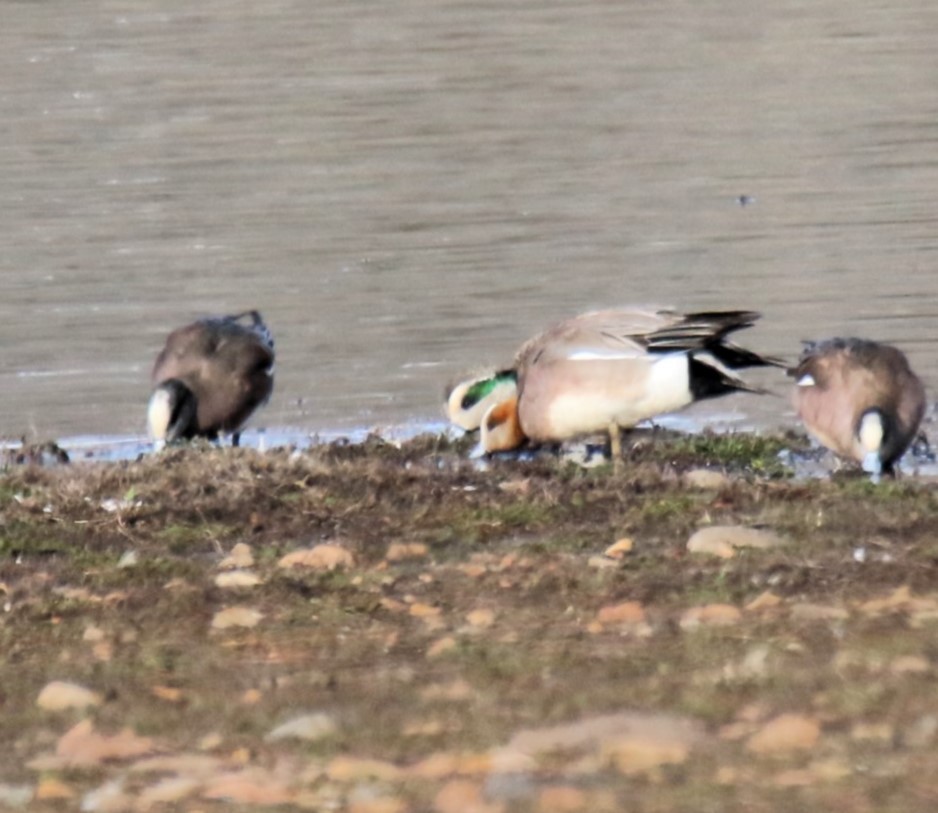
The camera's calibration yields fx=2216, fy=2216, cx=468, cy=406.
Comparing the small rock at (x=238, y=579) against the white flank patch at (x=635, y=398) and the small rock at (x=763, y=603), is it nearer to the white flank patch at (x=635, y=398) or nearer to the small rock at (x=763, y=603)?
the small rock at (x=763, y=603)

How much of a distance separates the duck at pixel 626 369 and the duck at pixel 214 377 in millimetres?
1882

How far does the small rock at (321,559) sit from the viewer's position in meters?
5.71

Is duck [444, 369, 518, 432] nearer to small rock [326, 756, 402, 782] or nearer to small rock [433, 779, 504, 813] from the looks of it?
small rock [326, 756, 402, 782]

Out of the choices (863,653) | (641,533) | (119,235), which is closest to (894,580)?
(863,653)

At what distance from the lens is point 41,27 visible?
25.4 m

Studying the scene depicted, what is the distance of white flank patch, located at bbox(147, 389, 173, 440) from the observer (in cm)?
923

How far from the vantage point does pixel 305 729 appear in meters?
4.20

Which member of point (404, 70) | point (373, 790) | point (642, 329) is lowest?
point (373, 790)

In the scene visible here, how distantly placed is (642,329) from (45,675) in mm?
3513

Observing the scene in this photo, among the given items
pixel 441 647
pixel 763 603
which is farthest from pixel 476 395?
pixel 441 647

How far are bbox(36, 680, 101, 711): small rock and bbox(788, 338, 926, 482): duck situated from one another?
A: 3.62 m

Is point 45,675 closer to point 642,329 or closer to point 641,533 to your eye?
point 641,533

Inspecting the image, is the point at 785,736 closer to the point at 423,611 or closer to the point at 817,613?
the point at 817,613

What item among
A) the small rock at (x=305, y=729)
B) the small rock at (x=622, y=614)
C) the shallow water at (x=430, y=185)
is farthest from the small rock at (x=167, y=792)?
the shallow water at (x=430, y=185)
